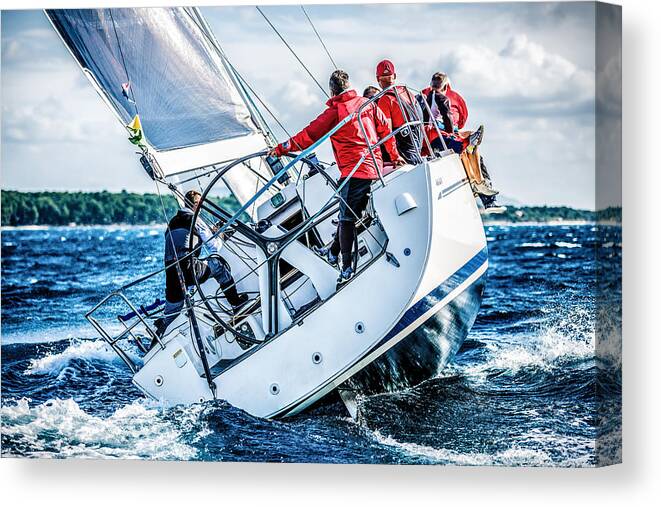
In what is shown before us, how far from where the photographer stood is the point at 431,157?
A: 6902 millimetres

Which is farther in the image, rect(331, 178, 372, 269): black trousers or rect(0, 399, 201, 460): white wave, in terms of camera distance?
rect(0, 399, 201, 460): white wave

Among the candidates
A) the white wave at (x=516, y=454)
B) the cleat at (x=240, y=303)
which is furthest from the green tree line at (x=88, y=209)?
the white wave at (x=516, y=454)

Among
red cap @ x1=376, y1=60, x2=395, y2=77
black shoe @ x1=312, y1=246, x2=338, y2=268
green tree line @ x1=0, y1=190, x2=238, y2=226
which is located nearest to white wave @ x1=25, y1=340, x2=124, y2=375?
green tree line @ x1=0, y1=190, x2=238, y2=226

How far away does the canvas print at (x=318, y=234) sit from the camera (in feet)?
22.0

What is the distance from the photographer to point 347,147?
6.68 meters

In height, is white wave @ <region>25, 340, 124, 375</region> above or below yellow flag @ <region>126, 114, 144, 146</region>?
below

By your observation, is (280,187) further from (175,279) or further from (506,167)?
(506,167)

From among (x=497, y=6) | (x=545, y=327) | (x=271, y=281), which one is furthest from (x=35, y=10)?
(x=545, y=327)

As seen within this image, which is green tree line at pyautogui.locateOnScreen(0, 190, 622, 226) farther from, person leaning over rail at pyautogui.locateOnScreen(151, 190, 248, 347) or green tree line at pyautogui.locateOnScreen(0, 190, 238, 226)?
person leaning over rail at pyautogui.locateOnScreen(151, 190, 248, 347)

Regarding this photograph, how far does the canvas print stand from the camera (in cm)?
671

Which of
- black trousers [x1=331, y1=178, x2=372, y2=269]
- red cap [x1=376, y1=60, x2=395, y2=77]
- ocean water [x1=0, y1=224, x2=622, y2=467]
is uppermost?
red cap [x1=376, y1=60, x2=395, y2=77]

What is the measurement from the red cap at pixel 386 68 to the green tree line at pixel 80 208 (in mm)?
2011

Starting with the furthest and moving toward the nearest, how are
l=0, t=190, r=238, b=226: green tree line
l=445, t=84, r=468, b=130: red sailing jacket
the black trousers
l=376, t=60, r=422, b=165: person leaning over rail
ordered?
1. l=0, t=190, r=238, b=226: green tree line
2. l=445, t=84, r=468, b=130: red sailing jacket
3. l=376, t=60, r=422, b=165: person leaning over rail
4. the black trousers

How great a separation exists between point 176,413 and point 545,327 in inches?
97.0
